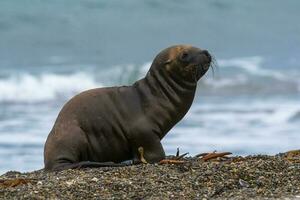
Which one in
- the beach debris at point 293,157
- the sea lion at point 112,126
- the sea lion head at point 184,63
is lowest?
the beach debris at point 293,157

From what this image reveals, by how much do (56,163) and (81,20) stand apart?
20.0 metres

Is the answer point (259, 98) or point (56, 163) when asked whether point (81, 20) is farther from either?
point (56, 163)

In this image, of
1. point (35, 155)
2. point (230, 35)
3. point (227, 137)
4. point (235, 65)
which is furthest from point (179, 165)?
point (230, 35)

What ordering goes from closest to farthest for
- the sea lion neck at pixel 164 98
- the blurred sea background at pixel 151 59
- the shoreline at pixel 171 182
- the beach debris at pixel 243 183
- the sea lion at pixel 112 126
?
the shoreline at pixel 171 182 < the beach debris at pixel 243 183 < the sea lion at pixel 112 126 < the sea lion neck at pixel 164 98 < the blurred sea background at pixel 151 59

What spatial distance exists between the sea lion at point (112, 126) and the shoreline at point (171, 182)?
1.82 feet

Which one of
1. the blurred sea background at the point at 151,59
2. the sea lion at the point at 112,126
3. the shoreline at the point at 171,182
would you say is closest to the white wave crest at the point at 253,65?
the blurred sea background at the point at 151,59

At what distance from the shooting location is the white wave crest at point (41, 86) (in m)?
18.1

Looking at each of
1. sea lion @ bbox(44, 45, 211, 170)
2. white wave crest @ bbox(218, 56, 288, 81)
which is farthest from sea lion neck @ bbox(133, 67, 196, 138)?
white wave crest @ bbox(218, 56, 288, 81)

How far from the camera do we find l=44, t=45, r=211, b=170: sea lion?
8281 millimetres

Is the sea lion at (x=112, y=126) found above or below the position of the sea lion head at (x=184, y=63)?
below

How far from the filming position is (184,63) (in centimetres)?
866

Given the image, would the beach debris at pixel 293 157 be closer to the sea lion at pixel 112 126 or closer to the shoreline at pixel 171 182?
the shoreline at pixel 171 182

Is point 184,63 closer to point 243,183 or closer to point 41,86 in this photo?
point 243,183

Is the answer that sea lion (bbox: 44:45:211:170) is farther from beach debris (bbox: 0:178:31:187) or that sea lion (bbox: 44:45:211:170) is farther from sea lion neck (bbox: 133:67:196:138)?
beach debris (bbox: 0:178:31:187)
